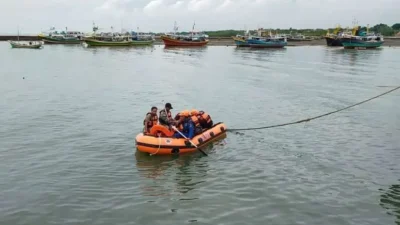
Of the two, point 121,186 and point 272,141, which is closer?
point 121,186

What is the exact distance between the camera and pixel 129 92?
1358 inches

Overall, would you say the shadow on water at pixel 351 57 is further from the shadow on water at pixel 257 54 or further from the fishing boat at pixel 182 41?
the fishing boat at pixel 182 41

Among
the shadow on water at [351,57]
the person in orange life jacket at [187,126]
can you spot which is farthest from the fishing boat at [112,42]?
the person in orange life jacket at [187,126]

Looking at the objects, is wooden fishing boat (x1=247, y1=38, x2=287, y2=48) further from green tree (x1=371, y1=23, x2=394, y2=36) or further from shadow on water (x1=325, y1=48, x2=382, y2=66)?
green tree (x1=371, y1=23, x2=394, y2=36)

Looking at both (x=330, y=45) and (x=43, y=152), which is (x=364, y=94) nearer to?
(x=43, y=152)

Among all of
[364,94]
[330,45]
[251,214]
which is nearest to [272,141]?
[251,214]

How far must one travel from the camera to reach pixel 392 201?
12.7 m

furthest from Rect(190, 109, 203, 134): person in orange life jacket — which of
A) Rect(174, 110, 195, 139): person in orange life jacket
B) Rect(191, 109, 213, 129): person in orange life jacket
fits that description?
Rect(174, 110, 195, 139): person in orange life jacket

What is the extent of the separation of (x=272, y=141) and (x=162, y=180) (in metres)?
6.98

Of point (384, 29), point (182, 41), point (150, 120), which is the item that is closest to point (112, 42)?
point (182, 41)

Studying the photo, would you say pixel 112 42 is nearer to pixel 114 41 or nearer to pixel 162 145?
pixel 114 41

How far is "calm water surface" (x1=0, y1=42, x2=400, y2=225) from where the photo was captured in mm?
11945

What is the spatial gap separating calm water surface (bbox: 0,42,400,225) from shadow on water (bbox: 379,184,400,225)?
3 centimetres

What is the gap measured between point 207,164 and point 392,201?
6.65 metres
